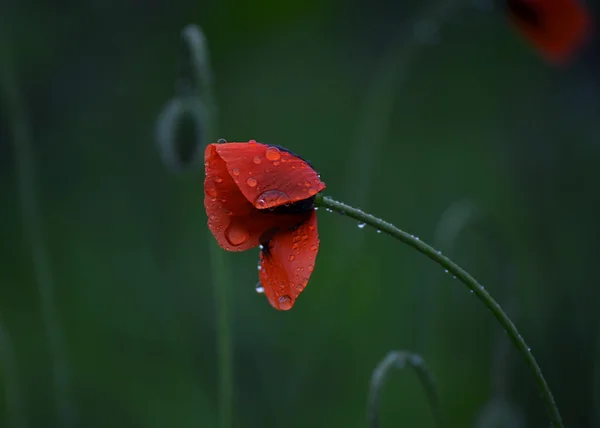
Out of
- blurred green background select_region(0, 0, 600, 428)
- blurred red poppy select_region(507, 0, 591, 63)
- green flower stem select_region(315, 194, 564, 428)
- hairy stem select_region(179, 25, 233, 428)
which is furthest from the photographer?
blurred green background select_region(0, 0, 600, 428)

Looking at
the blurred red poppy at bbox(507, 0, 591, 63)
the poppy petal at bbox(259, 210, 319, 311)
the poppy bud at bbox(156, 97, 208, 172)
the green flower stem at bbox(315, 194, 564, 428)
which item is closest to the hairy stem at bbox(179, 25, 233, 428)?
the poppy bud at bbox(156, 97, 208, 172)

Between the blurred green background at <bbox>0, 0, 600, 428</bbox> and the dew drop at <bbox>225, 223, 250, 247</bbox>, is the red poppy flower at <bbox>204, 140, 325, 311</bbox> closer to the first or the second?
the dew drop at <bbox>225, 223, 250, 247</bbox>

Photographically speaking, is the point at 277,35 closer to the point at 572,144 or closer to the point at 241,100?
the point at 241,100

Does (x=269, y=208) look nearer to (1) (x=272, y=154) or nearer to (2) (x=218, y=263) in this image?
(1) (x=272, y=154)

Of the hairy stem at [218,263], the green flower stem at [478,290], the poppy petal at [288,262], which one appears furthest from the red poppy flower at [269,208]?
the hairy stem at [218,263]

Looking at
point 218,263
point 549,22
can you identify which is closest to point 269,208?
point 218,263

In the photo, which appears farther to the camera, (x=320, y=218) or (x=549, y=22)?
(x=320, y=218)
